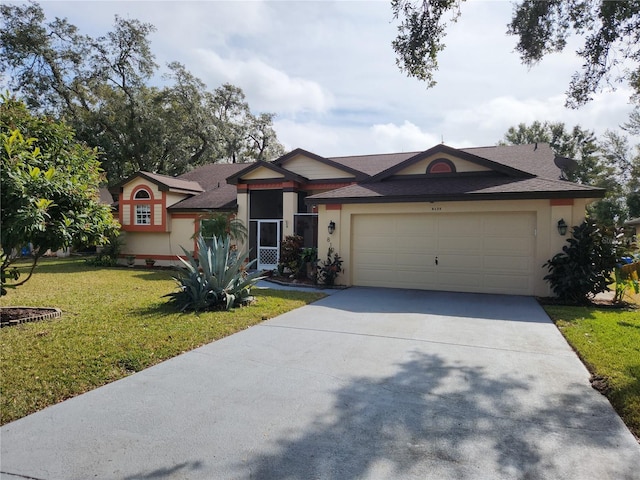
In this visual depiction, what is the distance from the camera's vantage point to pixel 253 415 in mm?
3854

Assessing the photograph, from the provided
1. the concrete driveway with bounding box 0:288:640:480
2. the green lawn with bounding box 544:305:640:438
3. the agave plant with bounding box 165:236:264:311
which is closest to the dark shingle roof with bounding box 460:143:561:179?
the green lawn with bounding box 544:305:640:438

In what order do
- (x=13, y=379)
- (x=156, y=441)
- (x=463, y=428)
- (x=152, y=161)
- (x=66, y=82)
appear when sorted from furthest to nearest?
(x=152, y=161), (x=66, y=82), (x=13, y=379), (x=463, y=428), (x=156, y=441)

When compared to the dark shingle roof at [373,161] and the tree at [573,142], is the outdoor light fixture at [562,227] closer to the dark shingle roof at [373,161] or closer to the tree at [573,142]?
the dark shingle roof at [373,161]

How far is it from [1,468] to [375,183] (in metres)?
12.4

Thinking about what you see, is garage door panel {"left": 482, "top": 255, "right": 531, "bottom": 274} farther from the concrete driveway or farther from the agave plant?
the agave plant

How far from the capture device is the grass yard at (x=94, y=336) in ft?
14.7

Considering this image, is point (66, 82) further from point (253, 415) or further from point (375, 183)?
point (253, 415)

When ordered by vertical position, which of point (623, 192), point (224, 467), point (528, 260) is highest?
point (623, 192)

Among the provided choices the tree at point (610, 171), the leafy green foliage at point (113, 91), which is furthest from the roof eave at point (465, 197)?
the tree at point (610, 171)

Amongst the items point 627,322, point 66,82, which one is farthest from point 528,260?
point 66,82

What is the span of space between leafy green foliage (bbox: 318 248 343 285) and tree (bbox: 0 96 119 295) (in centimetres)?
650

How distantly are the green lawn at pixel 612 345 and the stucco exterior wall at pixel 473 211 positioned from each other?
6.07 feet

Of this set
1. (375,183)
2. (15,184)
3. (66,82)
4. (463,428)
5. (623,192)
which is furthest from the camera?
(623,192)

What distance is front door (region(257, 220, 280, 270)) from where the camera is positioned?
17.2 m
